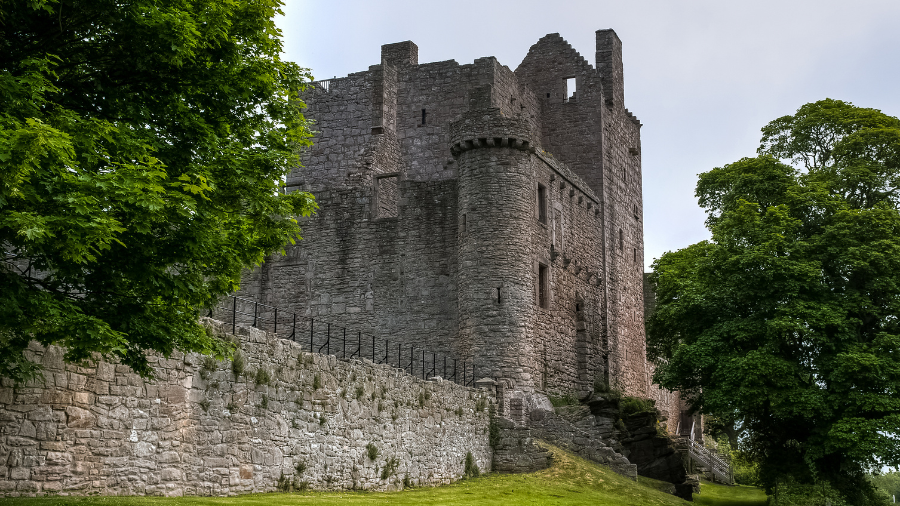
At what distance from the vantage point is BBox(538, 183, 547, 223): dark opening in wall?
35.1 metres

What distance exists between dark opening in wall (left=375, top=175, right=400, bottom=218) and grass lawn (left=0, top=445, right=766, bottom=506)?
37.6ft

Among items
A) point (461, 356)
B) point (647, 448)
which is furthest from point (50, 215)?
point (647, 448)

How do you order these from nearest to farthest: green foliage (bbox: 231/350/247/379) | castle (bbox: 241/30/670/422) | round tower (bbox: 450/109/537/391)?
green foliage (bbox: 231/350/247/379)
round tower (bbox: 450/109/537/391)
castle (bbox: 241/30/670/422)

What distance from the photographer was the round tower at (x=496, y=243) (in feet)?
104

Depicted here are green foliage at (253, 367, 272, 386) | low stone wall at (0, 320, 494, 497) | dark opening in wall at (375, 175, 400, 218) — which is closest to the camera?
low stone wall at (0, 320, 494, 497)

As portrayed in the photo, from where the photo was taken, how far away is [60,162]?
10.9 metres

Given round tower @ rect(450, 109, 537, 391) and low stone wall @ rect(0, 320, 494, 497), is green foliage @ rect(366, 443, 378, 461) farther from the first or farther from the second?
round tower @ rect(450, 109, 537, 391)

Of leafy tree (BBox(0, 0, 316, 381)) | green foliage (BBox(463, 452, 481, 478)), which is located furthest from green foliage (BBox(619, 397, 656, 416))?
leafy tree (BBox(0, 0, 316, 381))

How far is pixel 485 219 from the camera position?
107ft

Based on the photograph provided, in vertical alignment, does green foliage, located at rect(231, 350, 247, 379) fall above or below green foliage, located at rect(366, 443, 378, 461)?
above

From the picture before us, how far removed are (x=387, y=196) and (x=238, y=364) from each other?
19542 millimetres

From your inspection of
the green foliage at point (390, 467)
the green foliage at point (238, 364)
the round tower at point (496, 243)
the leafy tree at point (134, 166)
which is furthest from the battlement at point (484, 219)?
the leafy tree at point (134, 166)

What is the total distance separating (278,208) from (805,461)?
67.4 feet

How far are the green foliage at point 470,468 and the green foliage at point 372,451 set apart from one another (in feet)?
18.1
